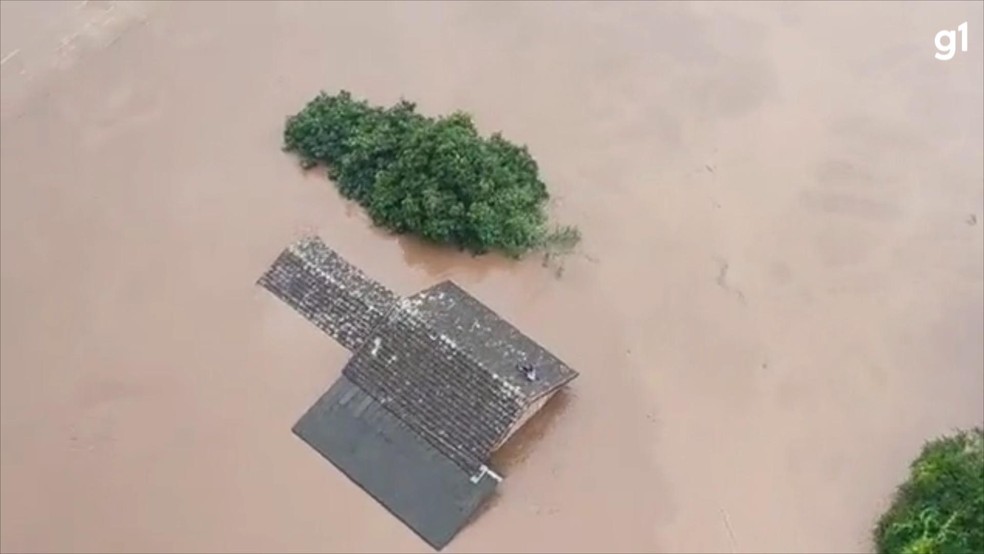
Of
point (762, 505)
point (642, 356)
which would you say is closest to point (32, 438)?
point (642, 356)

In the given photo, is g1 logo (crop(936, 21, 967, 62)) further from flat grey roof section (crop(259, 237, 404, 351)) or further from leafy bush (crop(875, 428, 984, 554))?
flat grey roof section (crop(259, 237, 404, 351))

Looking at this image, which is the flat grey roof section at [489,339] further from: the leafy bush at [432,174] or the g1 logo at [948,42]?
the g1 logo at [948,42]

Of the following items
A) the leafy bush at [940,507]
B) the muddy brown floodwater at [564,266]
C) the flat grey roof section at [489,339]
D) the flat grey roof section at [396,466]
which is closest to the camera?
the leafy bush at [940,507]

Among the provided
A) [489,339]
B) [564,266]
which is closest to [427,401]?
[489,339]

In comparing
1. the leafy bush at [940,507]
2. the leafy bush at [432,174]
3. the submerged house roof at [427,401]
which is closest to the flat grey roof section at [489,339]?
the submerged house roof at [427,401]

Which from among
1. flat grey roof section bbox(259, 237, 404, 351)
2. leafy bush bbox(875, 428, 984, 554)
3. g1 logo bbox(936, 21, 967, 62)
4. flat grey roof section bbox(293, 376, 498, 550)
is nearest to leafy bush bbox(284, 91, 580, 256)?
flat grey roof section bbox(259, 237, 404, 351)

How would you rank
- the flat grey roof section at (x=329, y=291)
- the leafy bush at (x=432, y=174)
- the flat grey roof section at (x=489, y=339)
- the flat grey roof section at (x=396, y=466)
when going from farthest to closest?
the leafy bush at (x=432, y=174), the flat grey roof section at (x=329, y=291), the flat grey roof section at (x=489, y=339), the flat grey roof section at (x=396, y=466)
